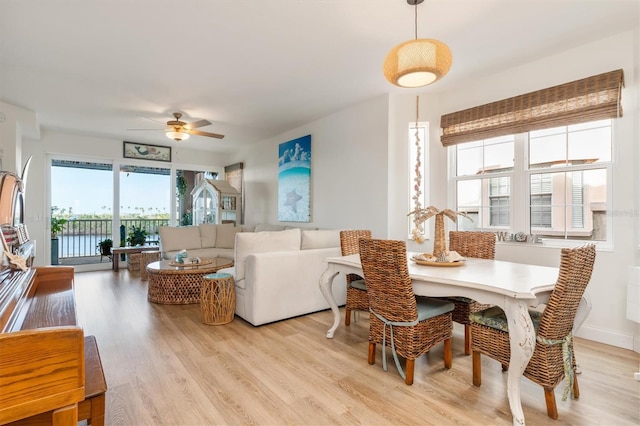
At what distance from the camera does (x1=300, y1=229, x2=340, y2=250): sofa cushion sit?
3596 millimetres

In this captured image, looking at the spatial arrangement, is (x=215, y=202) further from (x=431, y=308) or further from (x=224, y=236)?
(x=431, y=308)

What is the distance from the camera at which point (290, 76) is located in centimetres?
355

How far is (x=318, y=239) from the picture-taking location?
368 cm

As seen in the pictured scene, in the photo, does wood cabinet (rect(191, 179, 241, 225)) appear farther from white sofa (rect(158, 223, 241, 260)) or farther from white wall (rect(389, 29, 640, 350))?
white wall (rect(389, 29, 640, 350))

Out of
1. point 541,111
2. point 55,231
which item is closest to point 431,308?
point 541,111

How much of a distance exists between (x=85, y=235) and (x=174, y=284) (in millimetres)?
4097

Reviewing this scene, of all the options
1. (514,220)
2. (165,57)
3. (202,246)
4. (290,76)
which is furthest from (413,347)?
(202,246)

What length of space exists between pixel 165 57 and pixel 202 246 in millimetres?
3610

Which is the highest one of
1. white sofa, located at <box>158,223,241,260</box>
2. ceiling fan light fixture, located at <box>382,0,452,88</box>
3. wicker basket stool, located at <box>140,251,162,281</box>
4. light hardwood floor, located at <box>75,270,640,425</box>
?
ceiling fan light fixture, located at <box>382,0,452,88</box>

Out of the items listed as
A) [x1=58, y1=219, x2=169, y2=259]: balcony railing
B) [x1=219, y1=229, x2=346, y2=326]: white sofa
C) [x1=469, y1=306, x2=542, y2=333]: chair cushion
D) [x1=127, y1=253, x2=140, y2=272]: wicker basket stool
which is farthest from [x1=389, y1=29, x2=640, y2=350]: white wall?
[x1=58, y1=219, x2=169, y2=259]: balcony railing

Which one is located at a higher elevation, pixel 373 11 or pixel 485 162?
pixel 373 11

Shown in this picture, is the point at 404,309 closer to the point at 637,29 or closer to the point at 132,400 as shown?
the point at 132,400

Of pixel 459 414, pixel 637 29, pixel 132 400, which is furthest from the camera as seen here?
pixel 637 29

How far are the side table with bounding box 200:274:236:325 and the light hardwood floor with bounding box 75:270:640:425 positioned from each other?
113 mm
